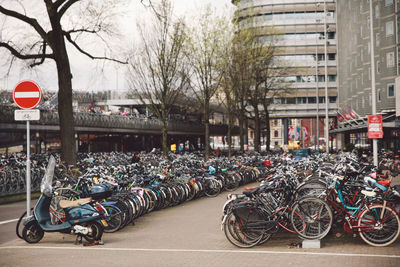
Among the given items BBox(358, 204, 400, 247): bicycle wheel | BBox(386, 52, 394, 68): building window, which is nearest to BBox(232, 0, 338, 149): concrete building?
BBox(386, 52, 394, 68): building window

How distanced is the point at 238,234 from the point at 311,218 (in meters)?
1.19

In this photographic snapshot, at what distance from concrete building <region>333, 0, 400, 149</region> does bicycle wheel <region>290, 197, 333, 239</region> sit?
19.0 m

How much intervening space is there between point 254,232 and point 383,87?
33.2 meters

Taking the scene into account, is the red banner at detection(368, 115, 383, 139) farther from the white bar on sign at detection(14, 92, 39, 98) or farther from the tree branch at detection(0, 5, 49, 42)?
the tree branch at detection(0, 5, 49, 42)

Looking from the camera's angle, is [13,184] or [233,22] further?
[233,22]

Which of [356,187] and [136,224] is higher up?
[356,187]

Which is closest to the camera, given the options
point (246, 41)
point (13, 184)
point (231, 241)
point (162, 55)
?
point (231, 241)

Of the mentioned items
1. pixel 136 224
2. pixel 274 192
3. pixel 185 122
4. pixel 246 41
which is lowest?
pixel 136 224

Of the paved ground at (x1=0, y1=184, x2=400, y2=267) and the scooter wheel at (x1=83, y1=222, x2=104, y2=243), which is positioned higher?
the scooter wheel at (x1=83, y1=222, x2=104, y2=243)

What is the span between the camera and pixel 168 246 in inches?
305

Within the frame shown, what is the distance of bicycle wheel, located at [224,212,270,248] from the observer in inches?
295

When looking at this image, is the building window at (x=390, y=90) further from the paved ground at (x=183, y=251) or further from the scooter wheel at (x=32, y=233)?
the scooter wheel at (x=32, y=233)

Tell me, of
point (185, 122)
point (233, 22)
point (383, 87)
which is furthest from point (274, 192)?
point (185, 122)

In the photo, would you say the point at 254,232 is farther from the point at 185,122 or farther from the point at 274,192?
the point at 185,122
